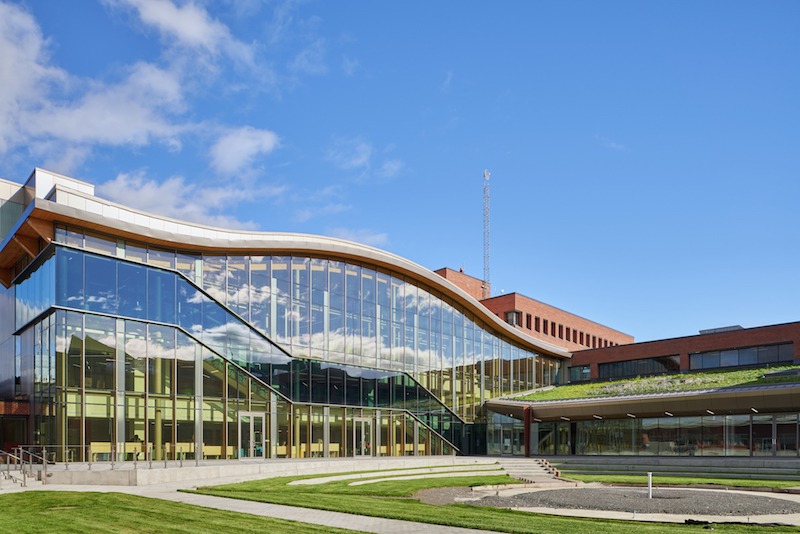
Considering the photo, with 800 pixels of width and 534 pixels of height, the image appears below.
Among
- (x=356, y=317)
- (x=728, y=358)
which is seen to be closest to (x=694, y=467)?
(x=728, y=358)

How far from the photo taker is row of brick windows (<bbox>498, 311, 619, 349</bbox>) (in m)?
67.3

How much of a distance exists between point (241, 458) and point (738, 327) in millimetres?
42003

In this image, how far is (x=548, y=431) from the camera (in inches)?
2264

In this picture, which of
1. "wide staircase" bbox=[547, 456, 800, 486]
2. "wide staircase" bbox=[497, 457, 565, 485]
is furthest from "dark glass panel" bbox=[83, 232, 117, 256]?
"wide staircase" bbox=[547, 456, 800, 486]

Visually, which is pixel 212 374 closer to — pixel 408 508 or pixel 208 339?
pixel 208 339

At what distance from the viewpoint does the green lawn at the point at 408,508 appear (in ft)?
57.8

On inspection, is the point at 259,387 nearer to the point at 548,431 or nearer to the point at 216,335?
the point at 216,335

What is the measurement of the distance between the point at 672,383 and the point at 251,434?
2934 cm

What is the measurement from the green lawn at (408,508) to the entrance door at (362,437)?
54.1 ft

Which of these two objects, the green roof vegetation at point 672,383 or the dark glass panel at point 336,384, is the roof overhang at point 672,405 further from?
the dark glass panel at point 336,384

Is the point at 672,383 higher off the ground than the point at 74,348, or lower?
lower

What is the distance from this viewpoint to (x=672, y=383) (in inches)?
Result: 2079

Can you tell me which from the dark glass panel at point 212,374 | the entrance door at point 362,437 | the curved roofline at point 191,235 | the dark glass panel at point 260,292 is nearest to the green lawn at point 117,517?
the curved roofline at point 191,235

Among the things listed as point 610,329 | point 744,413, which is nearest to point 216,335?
point 744,413
